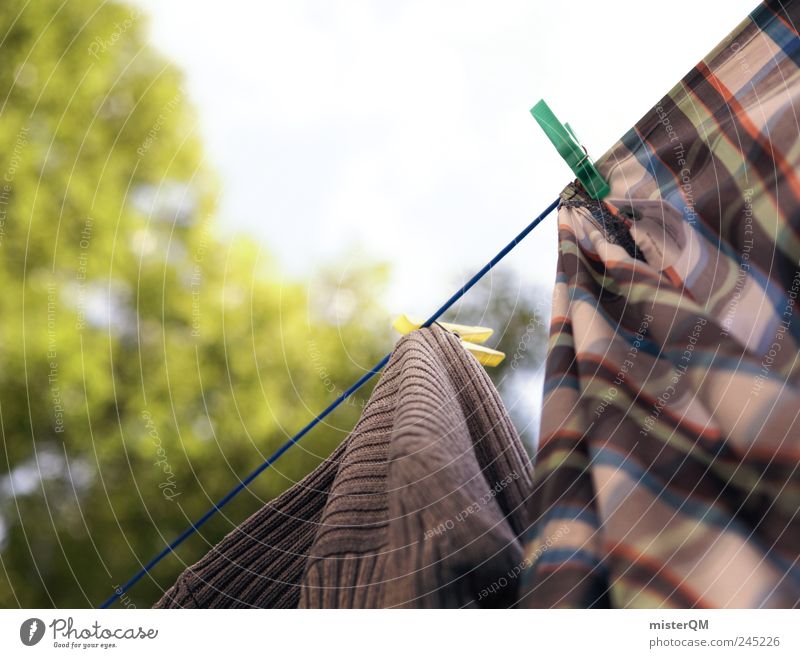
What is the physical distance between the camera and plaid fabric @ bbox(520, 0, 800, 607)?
0.42m

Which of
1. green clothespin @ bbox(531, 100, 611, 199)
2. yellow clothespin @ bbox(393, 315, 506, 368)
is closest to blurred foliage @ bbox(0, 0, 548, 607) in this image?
yellow clothespin @ bbox(393, 315, 506, 368)

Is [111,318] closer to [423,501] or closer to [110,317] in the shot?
[110,317]

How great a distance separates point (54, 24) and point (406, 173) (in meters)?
1.20

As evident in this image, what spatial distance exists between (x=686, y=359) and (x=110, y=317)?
1512 mm

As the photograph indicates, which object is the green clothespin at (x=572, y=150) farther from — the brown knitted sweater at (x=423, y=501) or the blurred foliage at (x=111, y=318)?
the blurred foliage at (x=111, y=318)

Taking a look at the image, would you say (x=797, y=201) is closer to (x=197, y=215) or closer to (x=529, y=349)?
(x=529, y=349)

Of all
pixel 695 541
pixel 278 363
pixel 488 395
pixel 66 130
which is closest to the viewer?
pixel 695 541

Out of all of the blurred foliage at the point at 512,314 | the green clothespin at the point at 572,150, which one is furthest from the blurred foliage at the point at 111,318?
the green clothespin at the point at 572,150

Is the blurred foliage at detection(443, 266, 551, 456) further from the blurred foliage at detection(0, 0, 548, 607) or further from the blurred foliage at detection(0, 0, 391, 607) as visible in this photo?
the blurred foliage at detection(0, 0, 391, 607)

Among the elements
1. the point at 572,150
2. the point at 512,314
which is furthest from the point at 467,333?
the point at 512,314

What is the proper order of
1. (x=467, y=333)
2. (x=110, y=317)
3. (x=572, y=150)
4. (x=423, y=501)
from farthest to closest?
(x=110, y=317) < (x=467, y=333) < (x=572, y=150) < (x=423, y=501)

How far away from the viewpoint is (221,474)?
7.24ft

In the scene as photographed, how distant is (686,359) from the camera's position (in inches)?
18.5
